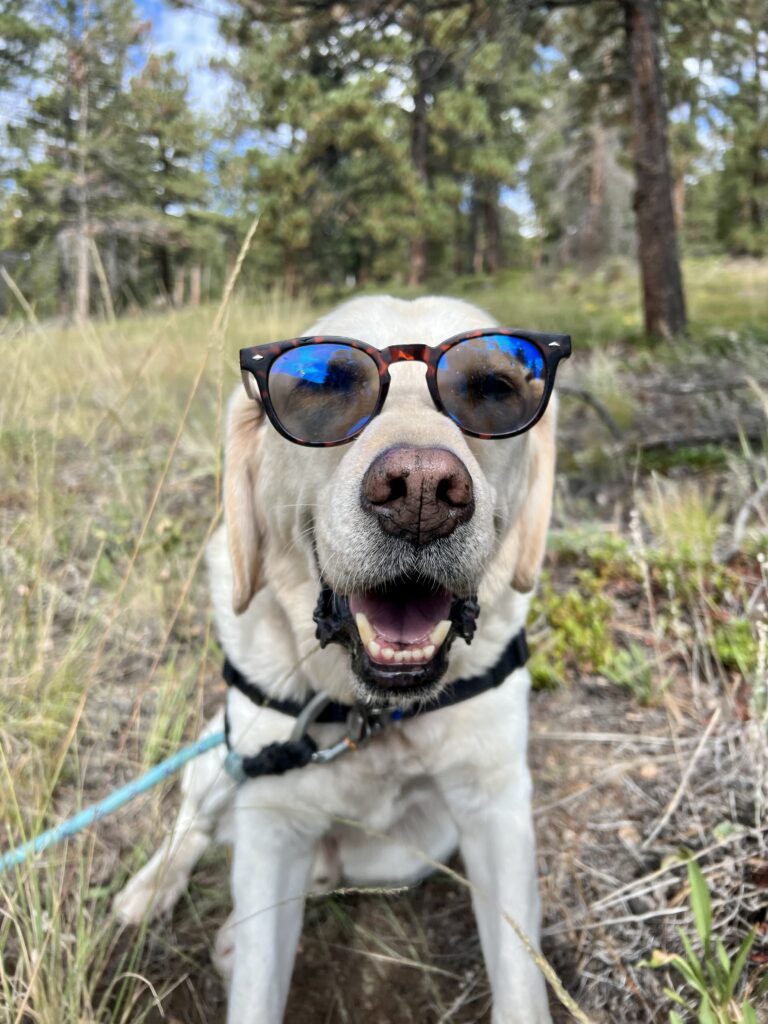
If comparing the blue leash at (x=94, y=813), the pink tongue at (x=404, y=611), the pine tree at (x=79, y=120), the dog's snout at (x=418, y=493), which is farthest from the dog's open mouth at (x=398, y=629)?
the pine tree at (x=79, y=120)

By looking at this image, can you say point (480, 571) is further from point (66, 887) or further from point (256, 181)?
point (256, 181)

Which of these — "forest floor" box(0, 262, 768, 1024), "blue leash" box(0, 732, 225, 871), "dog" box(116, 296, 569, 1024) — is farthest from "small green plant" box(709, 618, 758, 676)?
"blue leash" box(0, 732, 225, 871)

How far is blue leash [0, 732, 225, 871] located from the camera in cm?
119

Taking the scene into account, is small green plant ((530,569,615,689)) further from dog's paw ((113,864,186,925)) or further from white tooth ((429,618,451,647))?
dog's paw ((113,864,186,925))

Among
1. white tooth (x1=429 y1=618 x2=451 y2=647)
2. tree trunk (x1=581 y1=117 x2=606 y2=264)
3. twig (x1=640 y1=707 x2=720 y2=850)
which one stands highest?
tree trunk (x1=581 y1=117 x2=606 y2=264)

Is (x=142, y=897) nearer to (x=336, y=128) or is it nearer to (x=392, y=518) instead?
(x=392, y=518)

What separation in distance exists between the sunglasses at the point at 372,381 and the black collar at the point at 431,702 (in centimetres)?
59

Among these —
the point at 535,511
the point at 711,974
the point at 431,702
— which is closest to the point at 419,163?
the point at 535,511

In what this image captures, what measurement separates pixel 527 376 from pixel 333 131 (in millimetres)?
18436

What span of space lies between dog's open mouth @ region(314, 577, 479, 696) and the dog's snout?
0.14m

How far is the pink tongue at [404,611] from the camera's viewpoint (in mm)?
1265

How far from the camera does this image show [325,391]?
136cm

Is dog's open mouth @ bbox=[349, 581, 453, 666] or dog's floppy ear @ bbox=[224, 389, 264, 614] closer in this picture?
dog's open mouth @ bbox=[349, 581, 453, 666]

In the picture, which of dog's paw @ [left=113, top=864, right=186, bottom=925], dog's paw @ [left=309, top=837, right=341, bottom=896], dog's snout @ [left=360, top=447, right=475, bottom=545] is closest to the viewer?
dog's snout @ [left=360, top=447, right=475, bottom=545]
